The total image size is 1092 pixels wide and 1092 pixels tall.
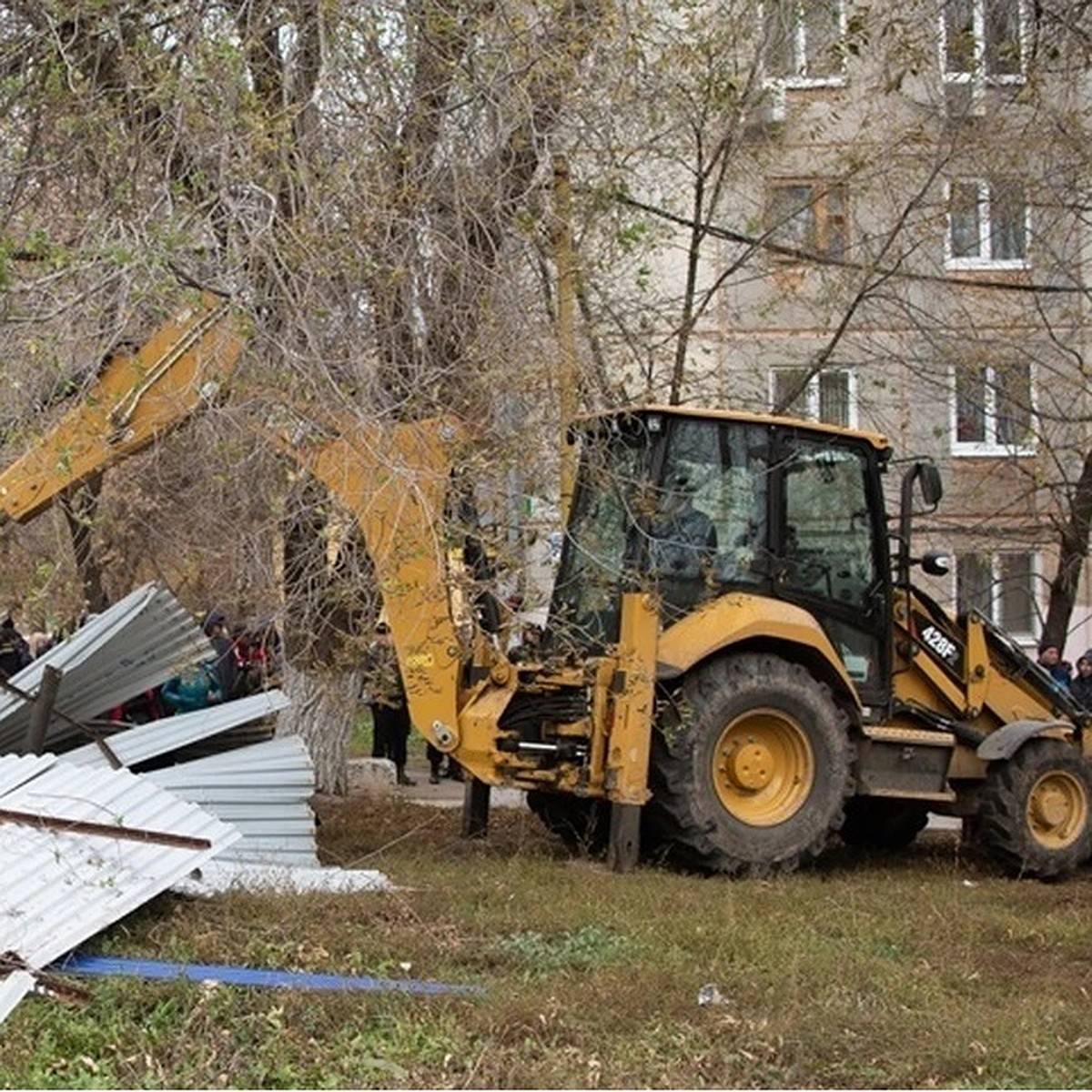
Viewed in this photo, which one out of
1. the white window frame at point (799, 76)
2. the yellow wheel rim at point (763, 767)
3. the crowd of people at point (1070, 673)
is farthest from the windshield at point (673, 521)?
the crowd of people at point (1070, 673)

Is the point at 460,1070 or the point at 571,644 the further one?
the point at 571,644

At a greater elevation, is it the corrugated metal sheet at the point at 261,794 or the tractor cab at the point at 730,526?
the tractor cab at the point at 730,526

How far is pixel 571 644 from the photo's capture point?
32.9 ft

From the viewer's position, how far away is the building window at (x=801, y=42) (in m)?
13.0

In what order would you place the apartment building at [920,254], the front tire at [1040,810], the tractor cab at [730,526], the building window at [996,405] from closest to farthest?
the tractor cab at [730,526] < the front tire at [1040,810] < the apartment building at [920,254] < the building window at [996,405]

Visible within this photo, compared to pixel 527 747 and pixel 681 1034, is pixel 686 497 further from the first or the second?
pixel 681 1034

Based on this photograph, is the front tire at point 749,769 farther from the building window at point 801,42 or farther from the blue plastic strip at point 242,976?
the building window at point 801,42

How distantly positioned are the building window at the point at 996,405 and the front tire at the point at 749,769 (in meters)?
6.92

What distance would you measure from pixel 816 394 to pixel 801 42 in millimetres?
3999

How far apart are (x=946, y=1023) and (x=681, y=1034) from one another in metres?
0.99

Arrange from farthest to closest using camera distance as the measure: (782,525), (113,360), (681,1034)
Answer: (782,525) → (113,360) → (681,1034)

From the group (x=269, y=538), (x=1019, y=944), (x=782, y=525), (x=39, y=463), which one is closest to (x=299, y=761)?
(x=269, y=538)

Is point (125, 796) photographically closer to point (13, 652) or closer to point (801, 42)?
point (13, 652)

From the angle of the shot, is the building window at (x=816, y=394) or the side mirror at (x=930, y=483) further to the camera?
the building window at (x=816, y=394)
